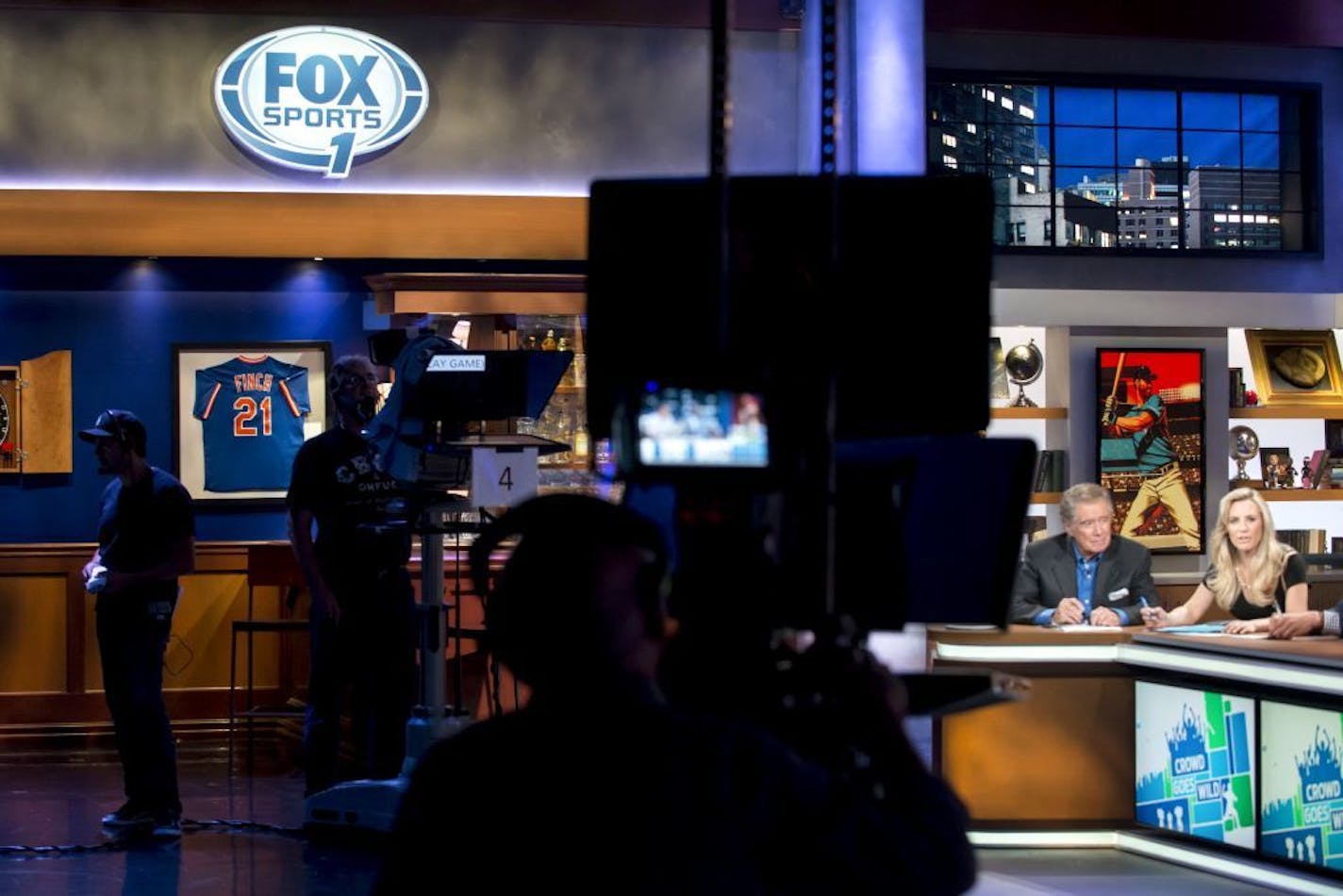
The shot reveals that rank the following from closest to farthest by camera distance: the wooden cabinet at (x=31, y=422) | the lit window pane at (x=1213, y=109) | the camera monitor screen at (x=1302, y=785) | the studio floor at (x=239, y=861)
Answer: the camera monitor screen at (x=1302, y=785)
the studio floor at (x=239, y=861)
the wooden cabinet at (x=31, y=422)
the lit window pane at (x=1213, y=109)

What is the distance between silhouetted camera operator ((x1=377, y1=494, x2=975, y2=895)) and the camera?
1.69m

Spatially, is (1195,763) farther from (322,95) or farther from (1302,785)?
(322,95)

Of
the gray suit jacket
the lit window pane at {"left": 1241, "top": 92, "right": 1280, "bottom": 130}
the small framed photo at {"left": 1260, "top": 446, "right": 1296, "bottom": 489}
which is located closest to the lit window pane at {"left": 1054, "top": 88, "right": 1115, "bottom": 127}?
the lit window pane at {"left": 1241, "top": 92, "right": 1280, "bottom": 130}

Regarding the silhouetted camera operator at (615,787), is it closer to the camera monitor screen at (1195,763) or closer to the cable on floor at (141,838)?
the camera monitor screen at (1195,763)

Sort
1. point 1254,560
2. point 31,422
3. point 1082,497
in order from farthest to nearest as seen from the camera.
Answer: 1. point 31,422
2. point 1082,497
3. point 1254,560

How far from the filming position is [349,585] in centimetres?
656

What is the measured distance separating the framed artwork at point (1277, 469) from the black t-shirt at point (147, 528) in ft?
19.1

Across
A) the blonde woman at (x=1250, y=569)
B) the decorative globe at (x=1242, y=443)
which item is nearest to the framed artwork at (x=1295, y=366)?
the decorative globe at (x=1242, y=443)

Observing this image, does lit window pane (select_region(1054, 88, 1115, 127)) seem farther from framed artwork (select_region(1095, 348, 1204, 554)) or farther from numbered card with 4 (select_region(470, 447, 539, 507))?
numbered card with 4 (select_region(470, 447, 539, 507))

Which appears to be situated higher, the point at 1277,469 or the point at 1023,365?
the point at 1023,365

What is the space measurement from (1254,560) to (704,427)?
193 inches


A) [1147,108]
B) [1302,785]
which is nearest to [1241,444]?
[1147,108]

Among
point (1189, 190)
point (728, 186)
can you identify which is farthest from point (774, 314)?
point (1189, 190)

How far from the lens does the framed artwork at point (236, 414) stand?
974cm
